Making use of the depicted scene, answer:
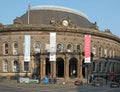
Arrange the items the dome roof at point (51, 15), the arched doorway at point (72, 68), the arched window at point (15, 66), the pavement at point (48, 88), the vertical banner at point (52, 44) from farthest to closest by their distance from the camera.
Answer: the dome roof at point (51, 15) < the arched window at point (15, 66) < the arched doorway at point (72, 68) < the vertical banner at point (52, 44) < the pavement at point (48, 88)

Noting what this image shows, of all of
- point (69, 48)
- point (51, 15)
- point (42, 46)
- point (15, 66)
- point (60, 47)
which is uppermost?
point (51, 15)

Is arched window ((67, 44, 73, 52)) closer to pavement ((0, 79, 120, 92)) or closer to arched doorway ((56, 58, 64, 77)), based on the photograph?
arched doorway ((56, 58, 64, 77))

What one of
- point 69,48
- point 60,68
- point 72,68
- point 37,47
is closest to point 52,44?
point 37,47

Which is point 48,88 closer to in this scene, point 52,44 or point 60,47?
Answer: point 52,44

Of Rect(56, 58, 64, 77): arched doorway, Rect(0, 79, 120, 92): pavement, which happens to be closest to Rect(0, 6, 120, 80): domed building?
Rect(56, 58, 64, 77): arched doorway

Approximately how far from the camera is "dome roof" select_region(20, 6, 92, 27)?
308 feet

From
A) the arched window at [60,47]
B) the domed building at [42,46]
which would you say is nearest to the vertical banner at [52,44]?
the domed building at [42,46]

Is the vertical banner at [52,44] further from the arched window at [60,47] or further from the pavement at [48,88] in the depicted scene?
the pavement at [48,88]

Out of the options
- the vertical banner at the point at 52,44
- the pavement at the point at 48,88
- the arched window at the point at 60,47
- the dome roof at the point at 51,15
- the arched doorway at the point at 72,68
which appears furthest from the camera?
the dome roof at the point at 51,15

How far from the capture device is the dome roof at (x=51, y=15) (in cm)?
9388

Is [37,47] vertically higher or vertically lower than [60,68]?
higher

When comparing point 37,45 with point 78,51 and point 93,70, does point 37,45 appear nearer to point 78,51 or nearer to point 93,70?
point 78,51

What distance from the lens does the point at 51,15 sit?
9488 cm

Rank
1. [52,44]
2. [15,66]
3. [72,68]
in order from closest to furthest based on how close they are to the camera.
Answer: [52,44]
[15,66]
[72,68]
